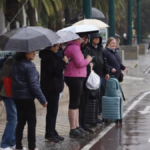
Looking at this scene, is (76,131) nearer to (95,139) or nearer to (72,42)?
(95,139)

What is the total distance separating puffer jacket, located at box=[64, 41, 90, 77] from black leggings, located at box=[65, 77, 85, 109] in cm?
7

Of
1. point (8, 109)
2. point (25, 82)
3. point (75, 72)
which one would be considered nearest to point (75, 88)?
point (75, 72)

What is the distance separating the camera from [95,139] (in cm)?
892

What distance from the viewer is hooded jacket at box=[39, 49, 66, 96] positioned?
8.26m

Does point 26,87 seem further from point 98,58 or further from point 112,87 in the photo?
point 112,87

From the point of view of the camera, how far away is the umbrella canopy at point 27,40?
23.9ft

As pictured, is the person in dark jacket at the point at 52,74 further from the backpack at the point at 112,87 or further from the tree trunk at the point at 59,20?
the tree trunk at the point at 59,20

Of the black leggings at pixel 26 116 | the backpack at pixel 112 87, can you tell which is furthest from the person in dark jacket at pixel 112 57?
the black leggings at pixel 26 116

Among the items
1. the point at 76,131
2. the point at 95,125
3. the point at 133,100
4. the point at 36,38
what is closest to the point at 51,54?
the point at 36,38

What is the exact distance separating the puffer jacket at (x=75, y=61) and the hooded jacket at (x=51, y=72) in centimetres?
50

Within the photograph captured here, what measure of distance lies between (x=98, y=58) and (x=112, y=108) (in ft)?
3.86

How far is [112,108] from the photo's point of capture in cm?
1049

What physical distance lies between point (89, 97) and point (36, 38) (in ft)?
9.32

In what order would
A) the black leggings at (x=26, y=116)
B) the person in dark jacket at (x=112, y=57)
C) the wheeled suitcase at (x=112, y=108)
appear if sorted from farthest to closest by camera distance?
1. the person in dark jacket at (x=112, y=57)
2. the wheeled suitcase at (x=112, y=108)
3. the black leggings at (x=26, y=116)
